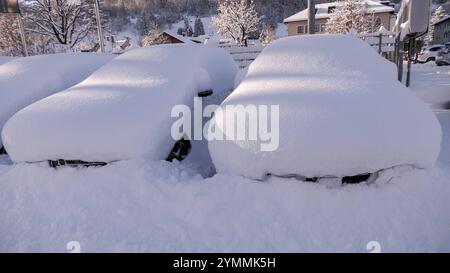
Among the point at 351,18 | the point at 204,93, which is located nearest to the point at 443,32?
the point at 351,18

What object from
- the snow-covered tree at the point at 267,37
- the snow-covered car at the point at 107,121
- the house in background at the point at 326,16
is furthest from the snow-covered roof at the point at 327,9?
the snow-covered car at the point at 107,121

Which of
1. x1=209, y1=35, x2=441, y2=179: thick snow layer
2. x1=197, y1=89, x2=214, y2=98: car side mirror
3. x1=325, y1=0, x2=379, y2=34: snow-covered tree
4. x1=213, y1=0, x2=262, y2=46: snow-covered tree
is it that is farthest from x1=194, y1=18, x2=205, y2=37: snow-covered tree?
x1=209, y1=35, x2=441, y2=179: thick snow layer

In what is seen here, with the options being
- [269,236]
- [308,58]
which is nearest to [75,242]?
[269,236]

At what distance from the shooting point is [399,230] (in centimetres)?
222

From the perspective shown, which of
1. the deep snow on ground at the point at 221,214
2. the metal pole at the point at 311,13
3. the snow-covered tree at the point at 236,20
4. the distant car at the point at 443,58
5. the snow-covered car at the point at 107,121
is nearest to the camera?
the deep snow on ground at the point at 221,214

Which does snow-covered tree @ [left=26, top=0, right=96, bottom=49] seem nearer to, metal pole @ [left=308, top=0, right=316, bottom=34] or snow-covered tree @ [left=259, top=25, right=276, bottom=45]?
metal pole @ [left=308, top=0, right=316, bottom=34]

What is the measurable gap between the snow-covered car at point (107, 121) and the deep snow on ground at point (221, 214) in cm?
21

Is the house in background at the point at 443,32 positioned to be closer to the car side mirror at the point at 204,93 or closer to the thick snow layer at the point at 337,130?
the car side mirror at the point at 204,93

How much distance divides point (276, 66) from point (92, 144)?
203 cm

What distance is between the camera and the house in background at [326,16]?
37.1 m

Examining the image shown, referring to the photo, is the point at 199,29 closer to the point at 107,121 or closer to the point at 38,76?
the point at 38,76

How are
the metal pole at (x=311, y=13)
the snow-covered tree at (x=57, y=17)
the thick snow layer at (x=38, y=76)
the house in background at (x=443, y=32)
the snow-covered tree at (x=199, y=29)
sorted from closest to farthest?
the thick snow layer at (x=38, y=76), the metal pole at (x=311, y=13), the snow-covered tree at (x=57, y=17), the house in background at (x=443, y=32), the snow-covered tree at (x=199, y=29)

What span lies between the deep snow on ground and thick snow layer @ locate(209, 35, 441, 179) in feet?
0.73

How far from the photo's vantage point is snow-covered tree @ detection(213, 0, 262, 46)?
3341cm
